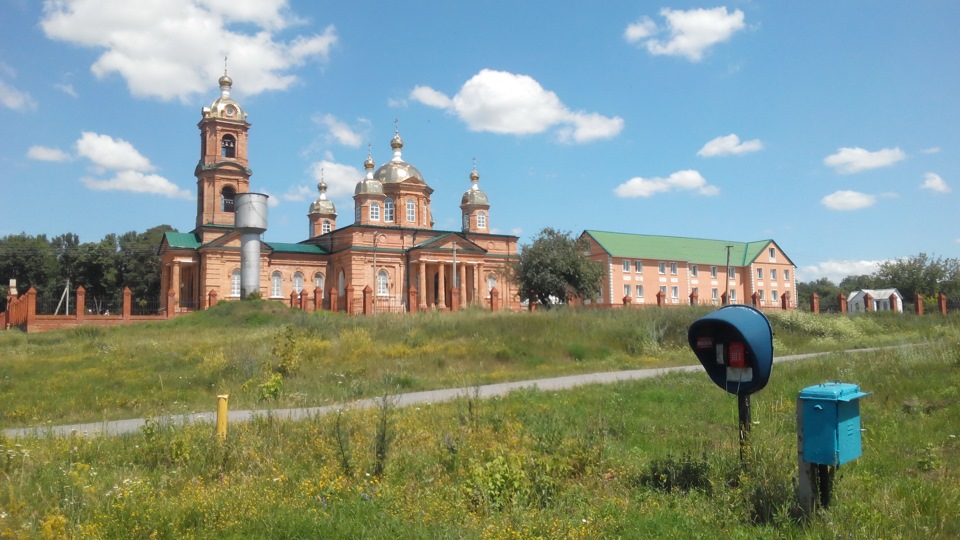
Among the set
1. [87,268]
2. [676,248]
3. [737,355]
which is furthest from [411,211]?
[737,355]

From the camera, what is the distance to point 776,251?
6444 cm

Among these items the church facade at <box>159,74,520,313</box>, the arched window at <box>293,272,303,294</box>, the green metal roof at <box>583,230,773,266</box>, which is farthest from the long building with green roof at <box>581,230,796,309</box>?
the arched window at <box>293,272,303,294</box>

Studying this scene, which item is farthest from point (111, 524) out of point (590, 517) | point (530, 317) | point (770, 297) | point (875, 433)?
point (770, 297)

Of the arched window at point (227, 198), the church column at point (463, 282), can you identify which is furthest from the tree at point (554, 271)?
the arched window at point (227, 198)

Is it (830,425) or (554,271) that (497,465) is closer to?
(830,425)

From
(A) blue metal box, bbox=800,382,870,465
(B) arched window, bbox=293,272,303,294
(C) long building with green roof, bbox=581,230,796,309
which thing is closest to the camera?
(A) blue metal box, bbox=800,382,870,465

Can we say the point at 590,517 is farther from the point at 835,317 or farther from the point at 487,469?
the point at 835,317

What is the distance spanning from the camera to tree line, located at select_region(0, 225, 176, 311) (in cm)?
6444

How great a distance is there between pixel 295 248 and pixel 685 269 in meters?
33.5

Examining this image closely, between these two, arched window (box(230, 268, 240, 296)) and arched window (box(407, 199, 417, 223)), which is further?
arched window (box(407, 199, 417, 223))

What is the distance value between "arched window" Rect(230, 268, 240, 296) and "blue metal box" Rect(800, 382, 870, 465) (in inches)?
1738

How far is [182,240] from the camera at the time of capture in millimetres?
46438

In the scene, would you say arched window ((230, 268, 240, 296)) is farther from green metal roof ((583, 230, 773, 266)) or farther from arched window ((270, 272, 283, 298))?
green metal roof ((583, 230, 773, 266))

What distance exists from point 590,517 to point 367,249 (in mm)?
44653
